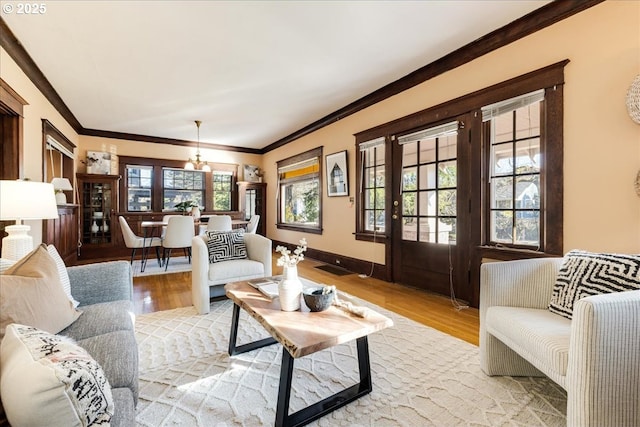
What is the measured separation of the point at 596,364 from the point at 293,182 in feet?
19.0

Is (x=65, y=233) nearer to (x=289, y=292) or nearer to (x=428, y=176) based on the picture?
(x=289, y=292)

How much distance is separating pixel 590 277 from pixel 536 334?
1.61 feet

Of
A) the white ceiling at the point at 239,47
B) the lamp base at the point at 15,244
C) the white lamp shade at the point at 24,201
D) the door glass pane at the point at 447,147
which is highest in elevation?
the white ceiling at the point at 239,47

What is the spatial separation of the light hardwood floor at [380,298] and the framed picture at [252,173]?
3574 mm

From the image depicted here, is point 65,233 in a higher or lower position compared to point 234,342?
higher

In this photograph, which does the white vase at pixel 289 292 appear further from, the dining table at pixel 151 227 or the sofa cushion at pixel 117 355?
the dining table at pixel 151 227

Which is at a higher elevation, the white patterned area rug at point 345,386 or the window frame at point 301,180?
the window frame at point 301,180

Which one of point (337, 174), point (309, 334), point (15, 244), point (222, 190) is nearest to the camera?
point (309, 334)

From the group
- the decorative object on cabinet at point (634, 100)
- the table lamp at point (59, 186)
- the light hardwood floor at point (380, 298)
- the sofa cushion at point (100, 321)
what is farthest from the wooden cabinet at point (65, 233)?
the decorative object on cabinet at point (634, 100)

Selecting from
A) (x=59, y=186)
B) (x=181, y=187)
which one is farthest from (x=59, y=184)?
(x=181, y=187)

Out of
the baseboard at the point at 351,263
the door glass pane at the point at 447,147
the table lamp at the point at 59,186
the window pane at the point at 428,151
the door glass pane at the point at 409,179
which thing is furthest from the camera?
the table lamp at the point at 59,186

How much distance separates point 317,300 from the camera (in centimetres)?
163

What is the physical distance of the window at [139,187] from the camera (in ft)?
20.5

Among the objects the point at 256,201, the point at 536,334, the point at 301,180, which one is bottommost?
the point at 536,334
